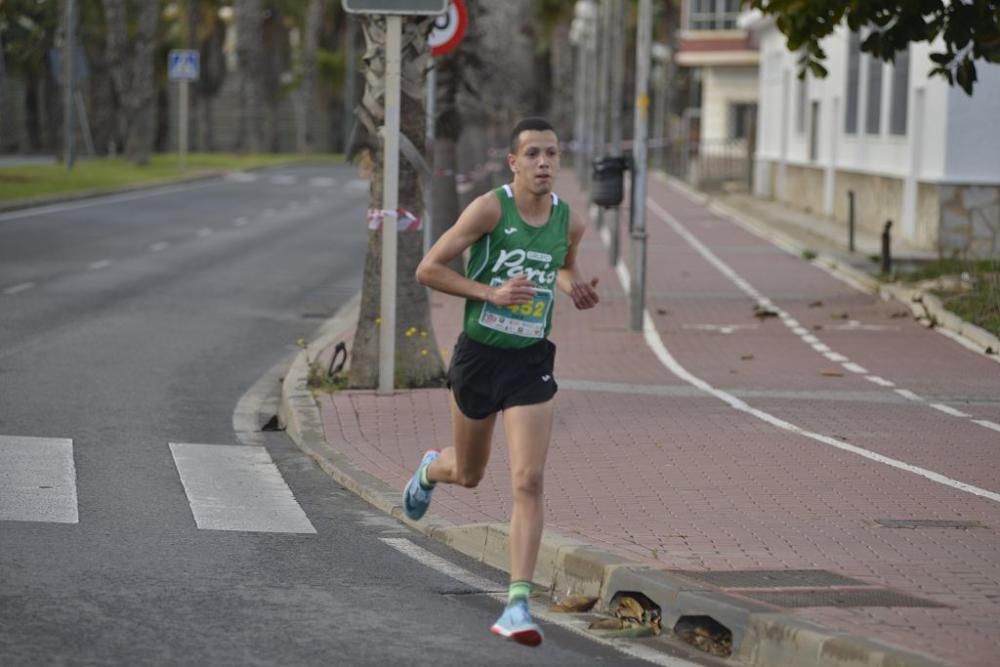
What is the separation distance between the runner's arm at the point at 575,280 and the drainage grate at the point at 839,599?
1266mm

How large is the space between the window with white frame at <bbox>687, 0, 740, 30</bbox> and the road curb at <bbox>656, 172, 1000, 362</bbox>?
138 feet

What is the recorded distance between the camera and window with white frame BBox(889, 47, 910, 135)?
1336 inches

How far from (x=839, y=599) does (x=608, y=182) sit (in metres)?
11.7

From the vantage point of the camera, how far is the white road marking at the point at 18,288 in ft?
72.6

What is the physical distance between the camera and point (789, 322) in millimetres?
21141

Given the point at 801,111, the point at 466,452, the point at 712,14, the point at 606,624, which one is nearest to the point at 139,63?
the point at 801,111

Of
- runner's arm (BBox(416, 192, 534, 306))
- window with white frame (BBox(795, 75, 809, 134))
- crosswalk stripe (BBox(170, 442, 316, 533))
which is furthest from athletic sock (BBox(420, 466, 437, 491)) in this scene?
window with white frame (BBox(795, 75, 809, 134))

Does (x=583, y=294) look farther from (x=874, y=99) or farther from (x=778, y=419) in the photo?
(x=874, y=99)

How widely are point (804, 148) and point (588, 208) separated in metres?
5.46

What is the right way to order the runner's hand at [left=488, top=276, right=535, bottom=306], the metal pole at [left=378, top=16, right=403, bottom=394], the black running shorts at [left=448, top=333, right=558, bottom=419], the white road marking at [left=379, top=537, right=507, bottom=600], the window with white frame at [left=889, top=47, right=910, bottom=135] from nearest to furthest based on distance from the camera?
the runner's hand at [left=488, top=276, right=535, bottom=306]
the black running shorts at [left=448, top=333, right=558, bottom=419]
the white road marking at [left=379, top=537, right=507, bottom=600]
the metal pole at [left=378, top=16, right=403, bottom=394]
the window with white frame at [left=889, top=47, right=910, bottom=135]

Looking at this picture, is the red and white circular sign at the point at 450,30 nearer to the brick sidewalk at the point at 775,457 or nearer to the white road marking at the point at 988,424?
the brick sidewalk at the point at 775,457

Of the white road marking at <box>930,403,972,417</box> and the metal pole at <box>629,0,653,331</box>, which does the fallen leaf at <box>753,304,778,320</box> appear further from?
the white road marking at <box>930,403,972,417</box>

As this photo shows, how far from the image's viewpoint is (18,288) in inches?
888

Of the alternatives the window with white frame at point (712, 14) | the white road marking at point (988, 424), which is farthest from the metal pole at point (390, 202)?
the window with white frame at point (712, 14)
